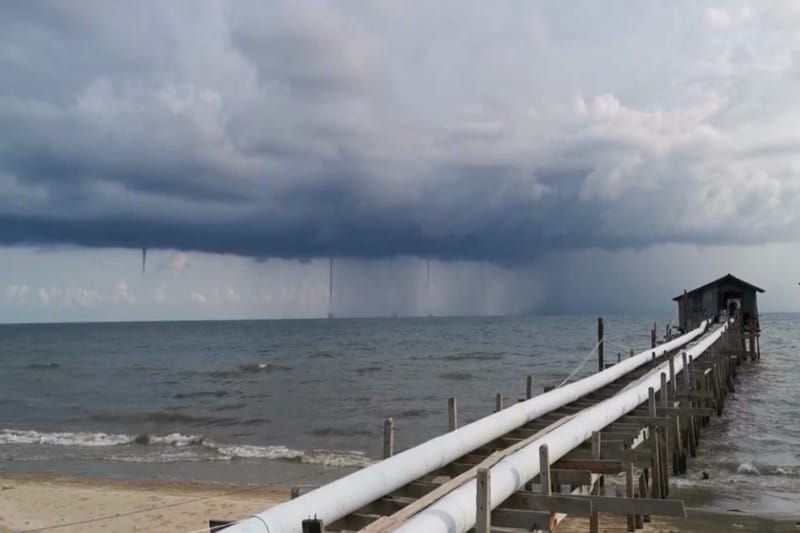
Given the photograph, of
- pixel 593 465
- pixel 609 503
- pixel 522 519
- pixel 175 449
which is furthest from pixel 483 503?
pixel 175 449

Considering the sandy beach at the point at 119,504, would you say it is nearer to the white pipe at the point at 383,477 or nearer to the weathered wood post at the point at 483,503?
the white pipe at the point at 383,477

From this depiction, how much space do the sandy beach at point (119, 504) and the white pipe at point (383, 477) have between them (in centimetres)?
558

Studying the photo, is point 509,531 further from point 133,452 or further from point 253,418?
point 253,418

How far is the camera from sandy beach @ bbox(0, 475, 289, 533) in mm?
13273

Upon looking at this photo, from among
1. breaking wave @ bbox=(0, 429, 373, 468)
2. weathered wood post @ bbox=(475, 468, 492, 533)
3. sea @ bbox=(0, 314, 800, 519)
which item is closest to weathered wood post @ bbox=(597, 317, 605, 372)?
sea @ bbox=(0, 314, 800, 519)

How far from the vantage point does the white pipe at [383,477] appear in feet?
20.7

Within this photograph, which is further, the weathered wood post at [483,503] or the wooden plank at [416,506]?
the wooden plank at [416,506]

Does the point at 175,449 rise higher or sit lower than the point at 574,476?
A: lower

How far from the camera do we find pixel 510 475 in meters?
7.97

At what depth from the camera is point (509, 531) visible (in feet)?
24.2

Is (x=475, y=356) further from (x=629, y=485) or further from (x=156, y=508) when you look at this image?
(x=629, y=485)

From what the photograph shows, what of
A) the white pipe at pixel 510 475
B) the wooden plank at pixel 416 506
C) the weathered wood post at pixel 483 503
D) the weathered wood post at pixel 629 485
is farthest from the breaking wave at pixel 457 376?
the weathered wood post at pixel 483 503

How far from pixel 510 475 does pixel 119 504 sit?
10.5 metres

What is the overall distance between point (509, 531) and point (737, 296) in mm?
50479
